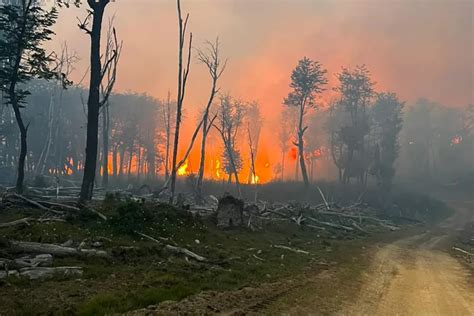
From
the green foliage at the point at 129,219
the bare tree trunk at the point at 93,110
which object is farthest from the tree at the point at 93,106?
the green foliage at the point at 129,219

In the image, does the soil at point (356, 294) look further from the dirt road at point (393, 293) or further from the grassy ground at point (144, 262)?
the grassy ground at point (144, 262)

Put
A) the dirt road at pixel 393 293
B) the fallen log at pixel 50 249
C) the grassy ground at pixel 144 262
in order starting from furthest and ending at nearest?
the fallen log at pixel 50 249, the dirt road at pixel 393 293, the grassy ground at pixel 144 262

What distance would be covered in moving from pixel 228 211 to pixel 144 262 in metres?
11.1

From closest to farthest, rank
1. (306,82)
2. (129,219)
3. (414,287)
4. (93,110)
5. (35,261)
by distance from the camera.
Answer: (35,261)
(414,287)
(129,219)
(93,110)
(306,82)

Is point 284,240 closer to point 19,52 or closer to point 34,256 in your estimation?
point 34,256

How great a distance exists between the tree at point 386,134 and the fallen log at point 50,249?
5961cm

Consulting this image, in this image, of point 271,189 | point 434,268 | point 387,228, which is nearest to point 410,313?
point 434,268

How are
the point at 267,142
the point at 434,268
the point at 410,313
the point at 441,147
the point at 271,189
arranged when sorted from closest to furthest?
the point at 410,313 < the point at 434,268 < the point at 271,189 < the point at 441,147 < the point at 267,142

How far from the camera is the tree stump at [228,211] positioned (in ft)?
77.3

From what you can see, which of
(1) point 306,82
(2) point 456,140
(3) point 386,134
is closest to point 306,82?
(1) point 306,82

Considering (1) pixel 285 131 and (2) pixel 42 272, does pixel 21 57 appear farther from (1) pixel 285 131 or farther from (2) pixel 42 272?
(1) pixel 285 131

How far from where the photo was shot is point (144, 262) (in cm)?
1297

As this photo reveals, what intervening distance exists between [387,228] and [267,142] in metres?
91.2

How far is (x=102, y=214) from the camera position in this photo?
685 inches
